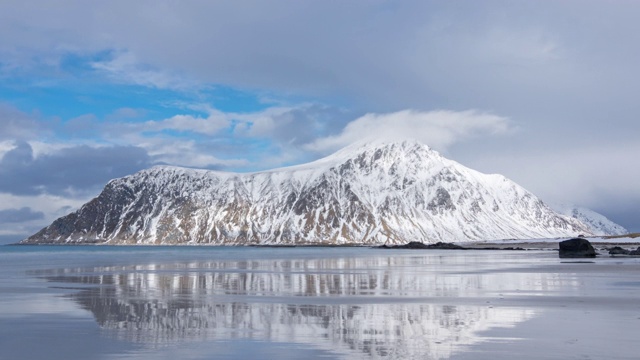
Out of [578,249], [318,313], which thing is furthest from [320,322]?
[578,249]

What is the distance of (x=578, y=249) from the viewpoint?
9650 cm

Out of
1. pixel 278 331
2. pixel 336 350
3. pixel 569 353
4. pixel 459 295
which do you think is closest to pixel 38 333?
pixel 278 331

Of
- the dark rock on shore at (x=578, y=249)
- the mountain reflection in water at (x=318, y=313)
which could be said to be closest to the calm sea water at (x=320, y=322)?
the mountain reflection in water at (x=318, y=313)

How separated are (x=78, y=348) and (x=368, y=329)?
847 centimetres

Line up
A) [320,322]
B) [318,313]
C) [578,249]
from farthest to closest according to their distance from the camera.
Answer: [578,249], [318,313], [320,322]

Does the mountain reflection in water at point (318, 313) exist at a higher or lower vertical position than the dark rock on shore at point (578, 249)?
lower

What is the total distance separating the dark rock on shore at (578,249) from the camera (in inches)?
3722

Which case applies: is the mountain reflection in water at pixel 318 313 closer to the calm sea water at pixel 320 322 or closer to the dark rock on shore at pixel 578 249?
the calm sea water at pixel 320 322

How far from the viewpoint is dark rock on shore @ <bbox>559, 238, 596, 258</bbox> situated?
94.5 metres

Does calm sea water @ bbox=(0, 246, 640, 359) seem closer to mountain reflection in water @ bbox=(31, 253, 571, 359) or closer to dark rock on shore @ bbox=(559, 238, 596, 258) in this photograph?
mountain reflection in water @ bbox=(31, 253, 571, 359)

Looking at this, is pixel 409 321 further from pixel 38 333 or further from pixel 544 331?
pixel 38 333

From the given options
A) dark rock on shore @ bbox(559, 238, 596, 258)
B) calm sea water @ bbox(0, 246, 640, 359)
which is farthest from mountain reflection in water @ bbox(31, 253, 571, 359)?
dark rock on shore @ bbox(559, 238, 596, 258)

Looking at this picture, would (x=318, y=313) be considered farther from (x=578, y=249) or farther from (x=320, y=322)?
(x=578, y=249)

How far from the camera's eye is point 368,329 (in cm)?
2044
